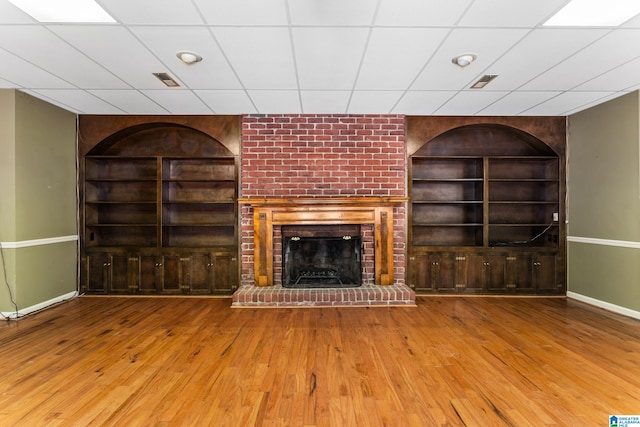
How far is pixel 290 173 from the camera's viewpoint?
172 inches

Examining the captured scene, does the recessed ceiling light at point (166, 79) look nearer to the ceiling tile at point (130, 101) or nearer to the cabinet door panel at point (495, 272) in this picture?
the ceiling tile at point (130, 101)

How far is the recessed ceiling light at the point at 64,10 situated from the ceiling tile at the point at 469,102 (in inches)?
132

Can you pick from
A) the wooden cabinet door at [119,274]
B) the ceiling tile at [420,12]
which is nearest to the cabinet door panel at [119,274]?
the wooden cabinet door at [119,274]

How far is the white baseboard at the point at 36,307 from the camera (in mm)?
3477

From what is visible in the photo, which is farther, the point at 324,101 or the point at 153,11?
the point at 324,101

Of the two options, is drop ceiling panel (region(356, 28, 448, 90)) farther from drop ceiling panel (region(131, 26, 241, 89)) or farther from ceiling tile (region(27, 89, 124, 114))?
ceiling tile (region(27, 89, 124, 114))

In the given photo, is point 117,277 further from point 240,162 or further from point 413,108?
point 413,108

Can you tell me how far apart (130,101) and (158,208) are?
4.60 ft

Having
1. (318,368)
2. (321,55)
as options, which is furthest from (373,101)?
(318,368)

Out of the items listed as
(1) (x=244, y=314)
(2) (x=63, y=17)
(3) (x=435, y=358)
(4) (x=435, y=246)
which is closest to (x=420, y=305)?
(4) (x=435, y=246)

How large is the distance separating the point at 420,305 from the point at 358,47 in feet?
9.72

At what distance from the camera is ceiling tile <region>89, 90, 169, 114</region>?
11.7 ft

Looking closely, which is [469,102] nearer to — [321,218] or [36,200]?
[321,218]

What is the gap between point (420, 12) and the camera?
2.15 metres
